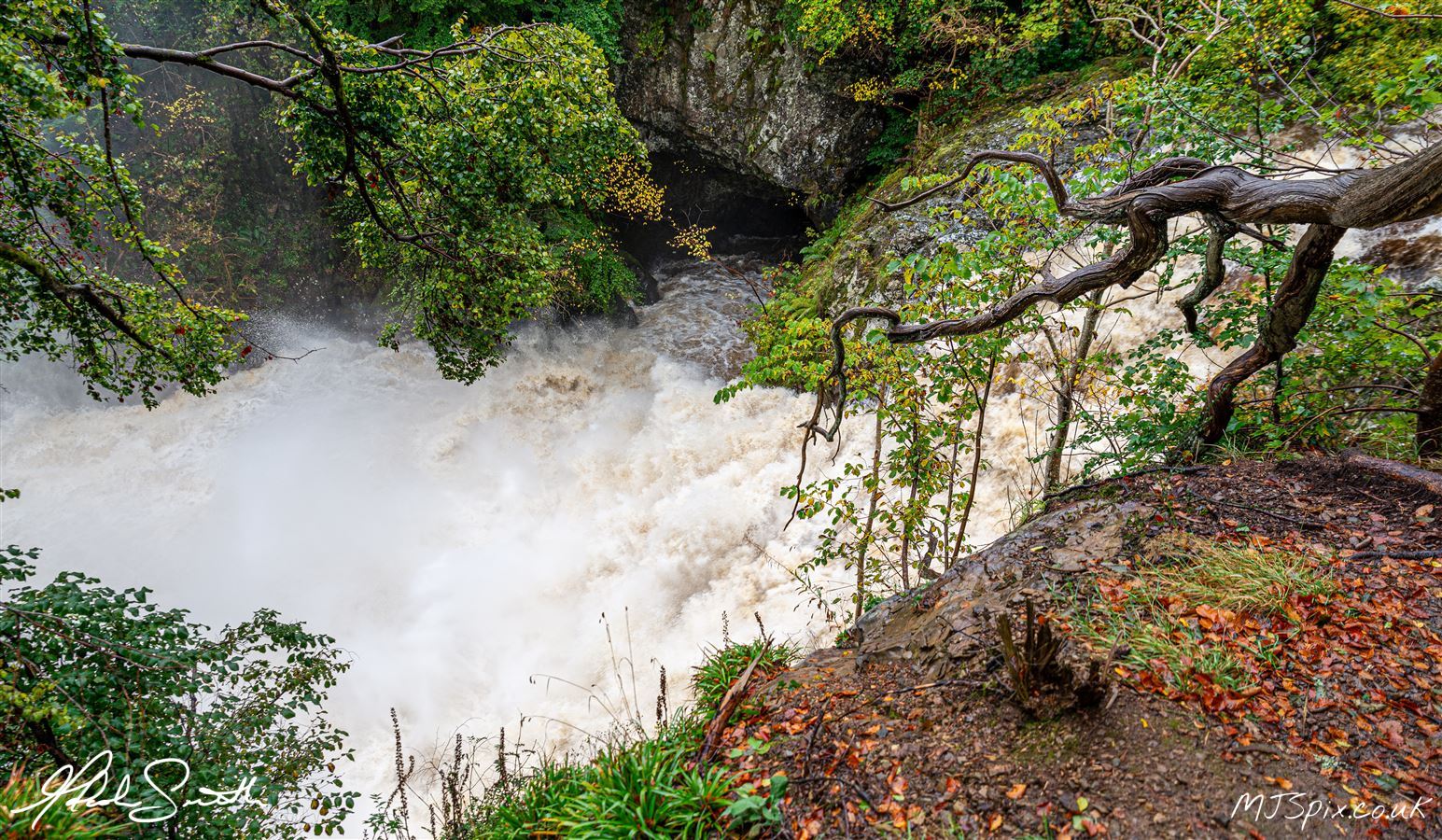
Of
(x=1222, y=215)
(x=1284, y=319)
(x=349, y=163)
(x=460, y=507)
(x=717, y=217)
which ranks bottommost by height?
(x=460, y=507)

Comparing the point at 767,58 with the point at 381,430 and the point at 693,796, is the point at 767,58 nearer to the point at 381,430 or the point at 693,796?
the point at 381,430

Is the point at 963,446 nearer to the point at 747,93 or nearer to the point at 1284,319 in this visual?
the point at 1284,319

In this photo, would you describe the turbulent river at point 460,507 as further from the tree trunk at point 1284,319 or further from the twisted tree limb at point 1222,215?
the twisted tree limb at point 1222,215

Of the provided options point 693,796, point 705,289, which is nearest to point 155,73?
point 705,289

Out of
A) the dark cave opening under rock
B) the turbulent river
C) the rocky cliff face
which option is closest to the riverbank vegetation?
the turbulent river

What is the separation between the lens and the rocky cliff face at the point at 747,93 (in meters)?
11.9

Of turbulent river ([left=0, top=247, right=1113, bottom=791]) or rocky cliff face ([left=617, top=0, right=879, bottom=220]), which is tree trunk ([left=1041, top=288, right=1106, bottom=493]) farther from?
rocky cliff face ([left=617, top=0, right=879, bottom=220])

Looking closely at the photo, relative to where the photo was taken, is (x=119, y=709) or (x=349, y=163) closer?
(x=119, y=709)

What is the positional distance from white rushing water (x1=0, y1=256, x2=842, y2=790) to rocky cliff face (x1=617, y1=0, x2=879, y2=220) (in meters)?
3.90
